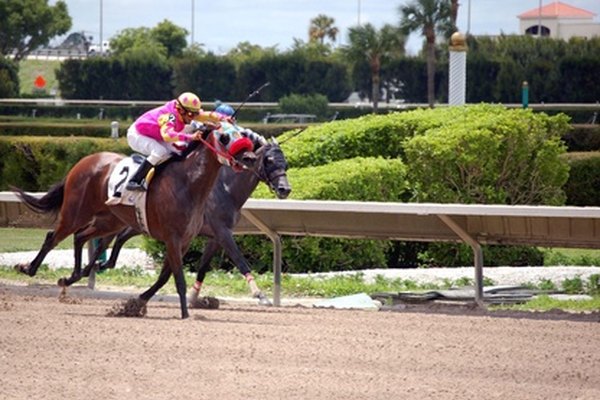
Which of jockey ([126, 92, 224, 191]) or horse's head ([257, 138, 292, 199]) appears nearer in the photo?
jockey ([126, 92, 224, 191])

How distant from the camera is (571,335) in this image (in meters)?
10.3

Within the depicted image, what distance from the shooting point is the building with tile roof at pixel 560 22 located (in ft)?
322

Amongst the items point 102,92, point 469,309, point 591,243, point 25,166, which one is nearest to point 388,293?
point 469,309

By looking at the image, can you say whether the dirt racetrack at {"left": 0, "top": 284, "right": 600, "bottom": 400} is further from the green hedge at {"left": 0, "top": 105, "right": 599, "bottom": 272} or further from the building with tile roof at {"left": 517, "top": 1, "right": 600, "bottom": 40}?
the building with tile roof at {"left": 517, "top": 1, "right": 600, "bottom": 40}

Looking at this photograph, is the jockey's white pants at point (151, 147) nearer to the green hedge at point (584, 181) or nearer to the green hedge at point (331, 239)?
the green hedge at point (331, 239)

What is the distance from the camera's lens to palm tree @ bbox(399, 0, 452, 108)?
5878cm

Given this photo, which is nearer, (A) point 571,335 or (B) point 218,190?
(A) point 571,335

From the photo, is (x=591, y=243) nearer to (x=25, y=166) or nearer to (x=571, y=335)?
(x=571, y=335)

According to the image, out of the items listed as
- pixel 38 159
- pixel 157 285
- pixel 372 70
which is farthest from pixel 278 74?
pixel 157 285

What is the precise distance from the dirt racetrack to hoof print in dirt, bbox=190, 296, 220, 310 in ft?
3.47

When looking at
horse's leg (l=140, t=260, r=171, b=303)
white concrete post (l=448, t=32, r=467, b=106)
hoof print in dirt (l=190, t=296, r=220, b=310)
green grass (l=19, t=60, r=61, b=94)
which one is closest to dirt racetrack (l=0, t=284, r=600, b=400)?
horse's leg (l=140, t=260, r=171, b=303)

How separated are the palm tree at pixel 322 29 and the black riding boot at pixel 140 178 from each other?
335 ft

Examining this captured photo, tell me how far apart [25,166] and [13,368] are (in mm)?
18480

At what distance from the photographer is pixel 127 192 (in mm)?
12156
